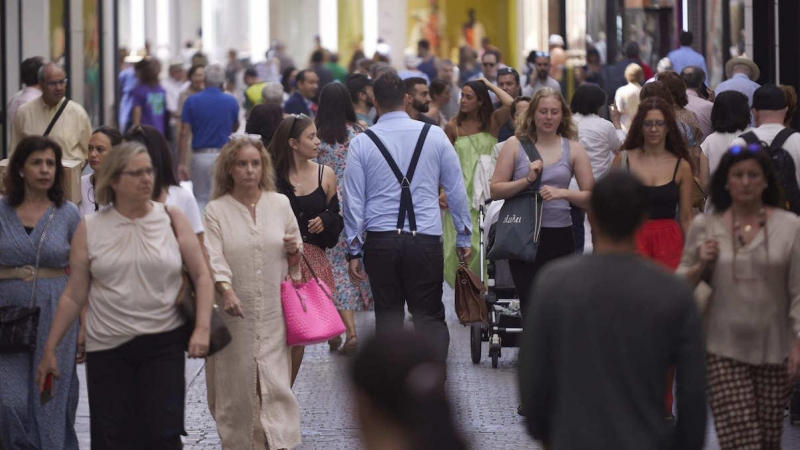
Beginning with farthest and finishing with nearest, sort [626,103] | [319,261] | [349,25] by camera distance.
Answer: [349,25]
[626,103]
[319,261]

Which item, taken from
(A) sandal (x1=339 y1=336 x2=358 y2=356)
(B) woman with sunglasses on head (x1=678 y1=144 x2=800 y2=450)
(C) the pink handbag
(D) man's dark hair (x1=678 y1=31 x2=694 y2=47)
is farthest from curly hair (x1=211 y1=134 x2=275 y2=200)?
(D) man's dark hair (x1=678 y1=31 x2=694 y2=47)

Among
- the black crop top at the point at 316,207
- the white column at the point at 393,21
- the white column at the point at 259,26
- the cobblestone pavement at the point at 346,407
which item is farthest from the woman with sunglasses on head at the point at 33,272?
the white column at the point at 259,26

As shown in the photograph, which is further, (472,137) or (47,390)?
(472,137)

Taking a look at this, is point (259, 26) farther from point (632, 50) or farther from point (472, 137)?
point (472, 137)

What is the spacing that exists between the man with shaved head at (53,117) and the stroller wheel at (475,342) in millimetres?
3855

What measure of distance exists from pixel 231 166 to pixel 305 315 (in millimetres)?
791

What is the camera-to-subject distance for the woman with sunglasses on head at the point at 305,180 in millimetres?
9188

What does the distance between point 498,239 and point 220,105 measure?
30.5 feet

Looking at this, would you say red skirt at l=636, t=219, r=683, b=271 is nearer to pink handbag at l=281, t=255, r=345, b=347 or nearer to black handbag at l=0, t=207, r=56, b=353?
pink handbag at l=281, t=255, r=345, b=347

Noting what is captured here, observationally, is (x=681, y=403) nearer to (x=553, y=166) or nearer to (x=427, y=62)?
(x=553, y=166)

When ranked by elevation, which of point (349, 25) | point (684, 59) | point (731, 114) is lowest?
point (731, 114)

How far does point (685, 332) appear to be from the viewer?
14.2ft

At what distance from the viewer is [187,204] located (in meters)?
7.26

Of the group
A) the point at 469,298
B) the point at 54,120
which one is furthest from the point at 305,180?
the point at 54,120
